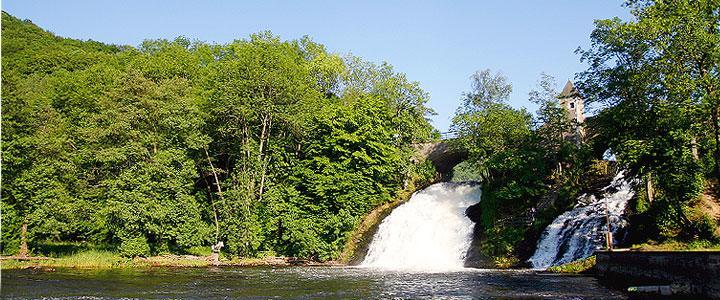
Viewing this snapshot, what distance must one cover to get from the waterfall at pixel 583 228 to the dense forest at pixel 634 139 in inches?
28.8

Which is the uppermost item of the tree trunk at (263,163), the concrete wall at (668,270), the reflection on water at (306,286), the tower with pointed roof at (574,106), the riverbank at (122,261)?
the tower with pointed roof at (574,106)

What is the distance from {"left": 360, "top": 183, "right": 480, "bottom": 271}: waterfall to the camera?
3406 cm

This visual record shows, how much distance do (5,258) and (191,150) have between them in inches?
515

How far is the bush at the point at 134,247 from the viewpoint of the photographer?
3437 cm

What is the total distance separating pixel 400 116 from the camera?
48.6m

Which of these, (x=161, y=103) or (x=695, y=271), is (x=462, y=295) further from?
(x=161, y=103)

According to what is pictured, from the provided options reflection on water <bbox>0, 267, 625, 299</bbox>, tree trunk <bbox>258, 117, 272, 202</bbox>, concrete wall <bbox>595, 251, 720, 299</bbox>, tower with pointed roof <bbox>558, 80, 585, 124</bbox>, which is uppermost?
tower with pointed roof <bbox>558, 80, 585, 124</bbox>

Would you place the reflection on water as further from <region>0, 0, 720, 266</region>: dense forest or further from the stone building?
the stone building

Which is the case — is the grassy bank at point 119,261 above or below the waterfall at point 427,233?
below

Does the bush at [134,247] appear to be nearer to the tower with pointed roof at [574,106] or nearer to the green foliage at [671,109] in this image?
the green foliage at [671,109]

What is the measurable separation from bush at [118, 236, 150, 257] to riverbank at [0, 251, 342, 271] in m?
0.33

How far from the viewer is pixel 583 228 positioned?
27.5m

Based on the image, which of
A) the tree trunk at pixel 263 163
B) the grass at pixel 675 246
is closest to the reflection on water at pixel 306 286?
the grass at pixel 675 246

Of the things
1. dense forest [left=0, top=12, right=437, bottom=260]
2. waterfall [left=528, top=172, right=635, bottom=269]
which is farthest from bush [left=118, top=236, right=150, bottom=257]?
waterfall [left=528, top=172, right=635, bottom=269]
